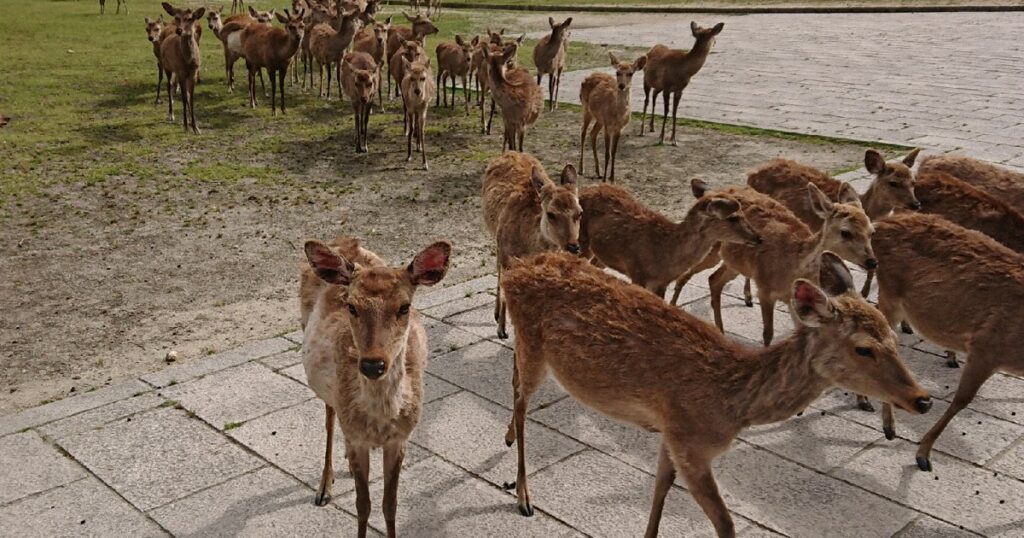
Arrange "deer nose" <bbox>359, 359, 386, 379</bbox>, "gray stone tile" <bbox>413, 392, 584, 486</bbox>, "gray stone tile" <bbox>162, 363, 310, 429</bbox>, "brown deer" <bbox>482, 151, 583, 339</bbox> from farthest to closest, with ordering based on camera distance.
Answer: "brown deer" <bbox>482, 151, 583, 339</bbox>
"gray stone tile" <bbox>162, 363, 310, 429</bbox>
"gray stone tile" <bbox>413, 392, 584, 486</bbox>
"deer nose" <bbox>359, 359, 386, 379</bbox>

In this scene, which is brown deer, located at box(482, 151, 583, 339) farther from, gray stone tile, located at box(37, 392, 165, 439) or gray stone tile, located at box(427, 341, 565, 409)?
gray stone tile, located at box(37, 392, 165, 439)

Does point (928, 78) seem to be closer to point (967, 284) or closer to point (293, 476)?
point (967, 284)

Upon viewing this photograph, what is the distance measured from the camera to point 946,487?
5.67 m

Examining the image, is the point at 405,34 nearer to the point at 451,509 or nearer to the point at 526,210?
the point at 526,210

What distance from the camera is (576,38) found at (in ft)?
91.7

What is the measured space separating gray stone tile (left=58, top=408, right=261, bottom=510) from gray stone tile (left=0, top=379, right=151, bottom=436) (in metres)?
0.36

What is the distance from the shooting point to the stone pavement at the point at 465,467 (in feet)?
17.3

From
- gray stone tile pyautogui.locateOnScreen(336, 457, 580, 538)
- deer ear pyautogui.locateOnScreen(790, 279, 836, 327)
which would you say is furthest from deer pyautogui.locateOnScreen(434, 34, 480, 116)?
deer ear pyautogui.locateOnScreen(790, 279, 836, 327)

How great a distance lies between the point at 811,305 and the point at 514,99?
944 centimetres

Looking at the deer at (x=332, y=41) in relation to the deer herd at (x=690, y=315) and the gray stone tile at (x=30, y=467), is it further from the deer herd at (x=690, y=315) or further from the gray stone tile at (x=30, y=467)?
the gray stone tile at (x=30, y=467)

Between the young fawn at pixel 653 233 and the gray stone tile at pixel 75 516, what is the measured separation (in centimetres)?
420

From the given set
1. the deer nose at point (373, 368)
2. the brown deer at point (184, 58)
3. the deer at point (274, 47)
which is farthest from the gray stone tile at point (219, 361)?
the deer at point (274, 47)

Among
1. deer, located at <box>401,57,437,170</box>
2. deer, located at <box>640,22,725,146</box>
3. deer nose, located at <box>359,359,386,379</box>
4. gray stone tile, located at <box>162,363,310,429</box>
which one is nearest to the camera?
deer nose, located at <box>359,359,386,379</box>

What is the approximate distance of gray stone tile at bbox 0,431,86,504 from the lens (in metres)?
5.51
